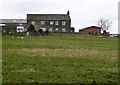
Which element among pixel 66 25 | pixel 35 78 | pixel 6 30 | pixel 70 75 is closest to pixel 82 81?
pixel 70 75

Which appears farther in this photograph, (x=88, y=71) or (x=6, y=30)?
(x=6, y=30)

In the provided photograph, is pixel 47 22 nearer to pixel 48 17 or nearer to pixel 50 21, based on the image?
pixel 50 21

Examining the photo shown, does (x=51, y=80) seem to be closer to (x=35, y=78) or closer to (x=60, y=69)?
(x=35, y=78)

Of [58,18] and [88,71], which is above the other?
[58,18]

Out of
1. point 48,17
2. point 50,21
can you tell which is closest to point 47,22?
point 50,21

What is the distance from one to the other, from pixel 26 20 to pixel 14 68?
102m

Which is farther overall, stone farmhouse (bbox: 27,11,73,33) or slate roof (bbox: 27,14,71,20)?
slate roof (bbox: 27,14,71,20)

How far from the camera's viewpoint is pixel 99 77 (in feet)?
45.5

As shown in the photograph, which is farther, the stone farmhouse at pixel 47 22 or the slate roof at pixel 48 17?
the slate roof at pixel 48 17

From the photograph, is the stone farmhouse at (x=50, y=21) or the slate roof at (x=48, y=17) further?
the slate roof at (x=48, y=17)

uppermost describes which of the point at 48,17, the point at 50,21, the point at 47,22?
the point at 48,17

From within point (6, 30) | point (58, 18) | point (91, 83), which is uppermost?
point (58, 18)

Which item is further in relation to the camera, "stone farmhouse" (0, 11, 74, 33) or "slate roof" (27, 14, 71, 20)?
"slate roof" (27, 14, 71, 20)

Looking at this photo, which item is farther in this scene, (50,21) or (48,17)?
(48,17)
